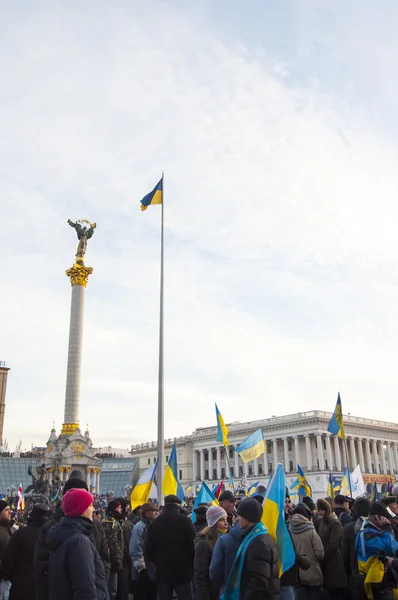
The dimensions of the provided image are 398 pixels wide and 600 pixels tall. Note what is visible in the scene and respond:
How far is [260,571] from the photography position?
16.3 ft

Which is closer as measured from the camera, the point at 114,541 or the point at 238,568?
the point at 238,568

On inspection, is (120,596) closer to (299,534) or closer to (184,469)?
(299,534)

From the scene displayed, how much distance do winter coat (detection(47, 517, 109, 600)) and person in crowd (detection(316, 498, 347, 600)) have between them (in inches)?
175

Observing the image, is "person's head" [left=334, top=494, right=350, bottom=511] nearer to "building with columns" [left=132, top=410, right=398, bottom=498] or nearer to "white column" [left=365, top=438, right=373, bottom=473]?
"building with columns" [left=132, top=410, right=398, bottom=498]

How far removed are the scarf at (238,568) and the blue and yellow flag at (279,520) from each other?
0.74m

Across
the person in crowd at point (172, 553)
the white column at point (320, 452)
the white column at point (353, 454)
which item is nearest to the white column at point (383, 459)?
the white column at point (353, 454)

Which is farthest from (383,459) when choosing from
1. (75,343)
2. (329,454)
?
(75,343)

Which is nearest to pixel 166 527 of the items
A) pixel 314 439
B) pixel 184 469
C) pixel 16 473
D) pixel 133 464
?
pixel 16 473

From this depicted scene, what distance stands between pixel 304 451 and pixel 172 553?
8145 centimetres

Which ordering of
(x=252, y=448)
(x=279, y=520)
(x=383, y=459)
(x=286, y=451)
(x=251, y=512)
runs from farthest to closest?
(x=383, y=459), (x=286, y=451), (x=252, y=448), (x=279, y=520), (x=251, y=512)

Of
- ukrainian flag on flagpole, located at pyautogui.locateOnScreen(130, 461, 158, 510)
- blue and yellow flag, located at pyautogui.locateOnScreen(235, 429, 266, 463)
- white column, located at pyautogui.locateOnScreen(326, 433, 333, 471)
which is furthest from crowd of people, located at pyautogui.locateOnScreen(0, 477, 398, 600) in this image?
white column, located at pyautogui.locateOnScreen(326, 433, 333, 471)

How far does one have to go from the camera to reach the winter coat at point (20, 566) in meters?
6.75

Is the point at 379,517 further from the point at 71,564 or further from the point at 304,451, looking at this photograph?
the point at 304,451

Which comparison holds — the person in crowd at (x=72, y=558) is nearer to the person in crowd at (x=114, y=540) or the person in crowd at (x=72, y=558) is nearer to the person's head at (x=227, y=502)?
the person's head at (x=227, y=502)
